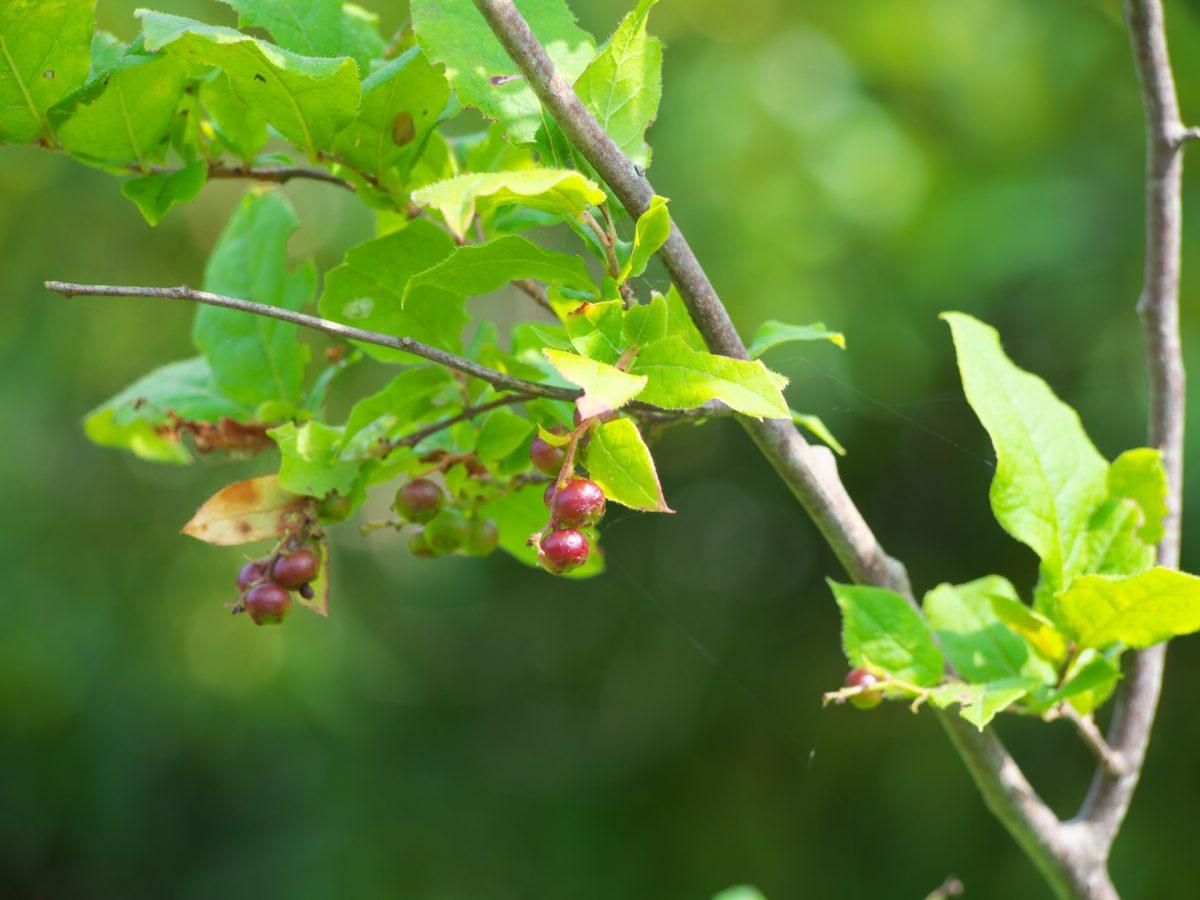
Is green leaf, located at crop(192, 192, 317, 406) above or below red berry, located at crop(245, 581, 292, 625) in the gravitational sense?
above

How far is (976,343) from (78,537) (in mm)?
3041

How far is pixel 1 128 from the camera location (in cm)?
58

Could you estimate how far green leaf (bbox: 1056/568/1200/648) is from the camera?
0.55m

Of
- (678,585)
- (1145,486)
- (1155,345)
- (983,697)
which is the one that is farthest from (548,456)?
(678,585)

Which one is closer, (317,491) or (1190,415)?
(317,491)

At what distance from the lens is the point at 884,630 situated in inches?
24.8

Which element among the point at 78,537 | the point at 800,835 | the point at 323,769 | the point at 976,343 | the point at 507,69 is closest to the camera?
the point at 507,69

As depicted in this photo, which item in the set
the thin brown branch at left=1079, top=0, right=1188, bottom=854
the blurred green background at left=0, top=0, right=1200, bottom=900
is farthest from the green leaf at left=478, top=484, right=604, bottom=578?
the blurred green background at left=0, top=0, right=1200, bottom=900

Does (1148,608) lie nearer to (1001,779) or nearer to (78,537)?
(1001,779)

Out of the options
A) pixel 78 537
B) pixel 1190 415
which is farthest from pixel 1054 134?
pixel 78 537

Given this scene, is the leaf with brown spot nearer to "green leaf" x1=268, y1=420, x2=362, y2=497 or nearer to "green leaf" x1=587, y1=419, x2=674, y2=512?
"green leaf" x1=268, y1=420, x2=362, y2=497

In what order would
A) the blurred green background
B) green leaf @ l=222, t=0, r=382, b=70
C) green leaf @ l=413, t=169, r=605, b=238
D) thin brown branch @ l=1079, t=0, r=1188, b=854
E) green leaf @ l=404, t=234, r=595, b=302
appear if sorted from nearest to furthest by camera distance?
green leaf @ l=413, t=169, r=605, b=238 → green leaf @ l=404, t=234, r=595, b=302 → green leaf @ l=222, t=0, r=382, b=70 → thin brown branch @ l=1079, t=0, r=1188, b=854 → the blurred green background

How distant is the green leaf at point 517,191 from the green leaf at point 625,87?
7cm

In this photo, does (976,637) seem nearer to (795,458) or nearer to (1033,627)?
(1033,627)
